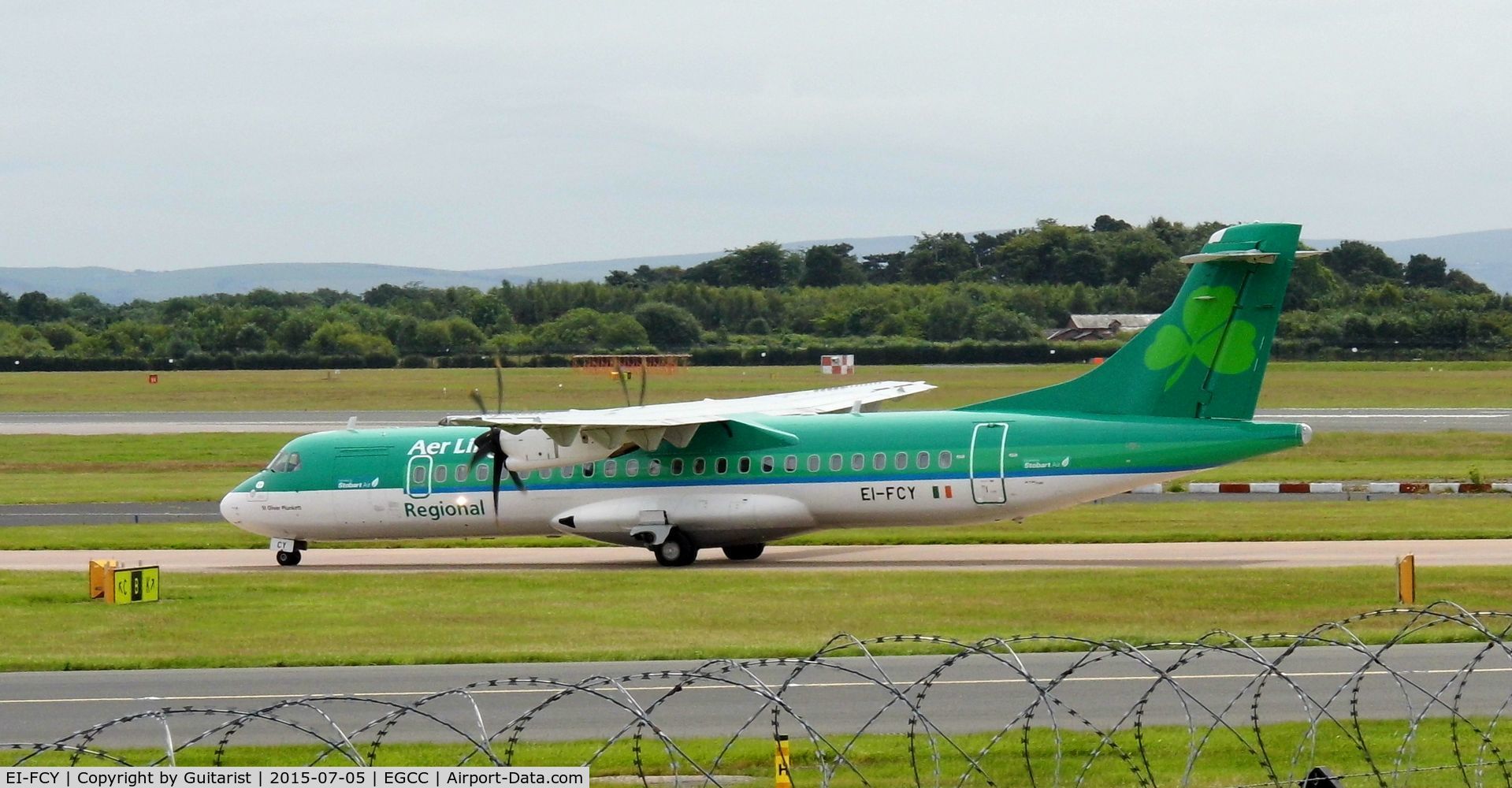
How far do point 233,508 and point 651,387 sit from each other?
57.7 meters

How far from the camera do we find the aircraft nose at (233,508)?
35281 millimetres

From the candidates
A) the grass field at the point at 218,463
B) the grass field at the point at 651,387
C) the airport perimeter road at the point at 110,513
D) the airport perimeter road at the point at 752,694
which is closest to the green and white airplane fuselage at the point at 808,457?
the airport perimeter road at the point at 752,694

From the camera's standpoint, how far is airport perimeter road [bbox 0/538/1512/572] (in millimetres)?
30859

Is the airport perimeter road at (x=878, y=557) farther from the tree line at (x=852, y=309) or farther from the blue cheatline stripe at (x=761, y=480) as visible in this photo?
the tree line at (x=852, y=309)

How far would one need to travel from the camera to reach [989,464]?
30.3m

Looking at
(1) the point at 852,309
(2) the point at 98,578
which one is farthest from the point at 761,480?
(1) the point at 852,309

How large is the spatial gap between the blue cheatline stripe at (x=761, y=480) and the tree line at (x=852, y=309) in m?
79.5

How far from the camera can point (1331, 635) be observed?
22953mm

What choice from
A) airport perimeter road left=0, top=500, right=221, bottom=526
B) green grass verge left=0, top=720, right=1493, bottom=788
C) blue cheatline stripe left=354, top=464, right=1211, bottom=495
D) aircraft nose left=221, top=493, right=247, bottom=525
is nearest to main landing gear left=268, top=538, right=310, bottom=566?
aircraft nose left=221, top=493, right=247, bottom=525

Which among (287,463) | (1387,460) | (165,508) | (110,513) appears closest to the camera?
(287,463)

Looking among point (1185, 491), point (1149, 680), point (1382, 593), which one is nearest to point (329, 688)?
point (1149, 680)

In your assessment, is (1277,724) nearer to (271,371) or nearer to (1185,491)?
(1185,491)

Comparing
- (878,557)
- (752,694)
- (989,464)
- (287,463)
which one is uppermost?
(989,464)

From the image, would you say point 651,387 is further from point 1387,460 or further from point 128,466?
point 1387,460
